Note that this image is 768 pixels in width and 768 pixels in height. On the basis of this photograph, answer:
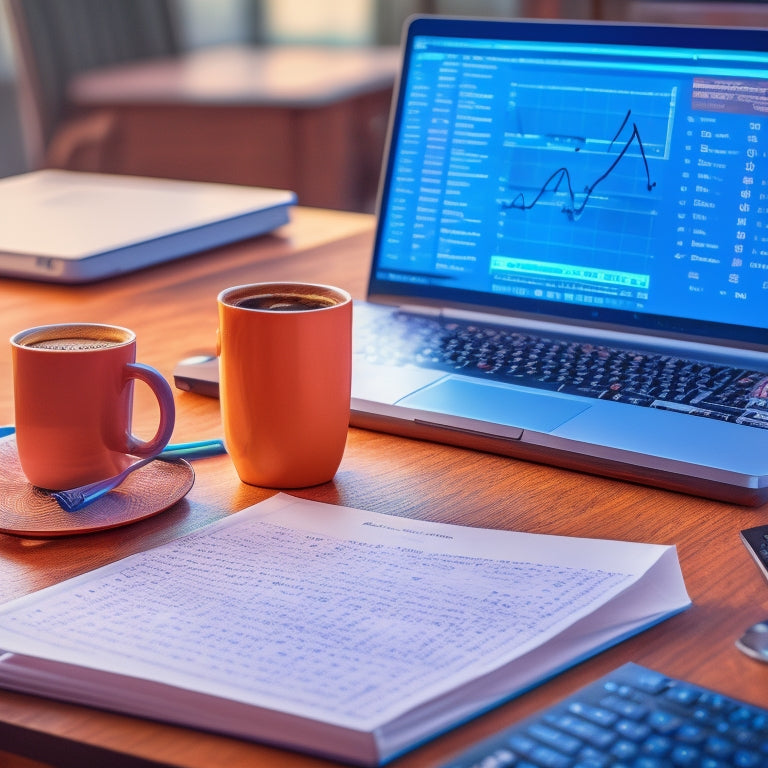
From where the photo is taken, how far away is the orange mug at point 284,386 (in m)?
0.74

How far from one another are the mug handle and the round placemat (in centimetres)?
3

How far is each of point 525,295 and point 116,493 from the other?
1.42 ft

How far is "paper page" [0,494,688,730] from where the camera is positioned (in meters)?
0.53

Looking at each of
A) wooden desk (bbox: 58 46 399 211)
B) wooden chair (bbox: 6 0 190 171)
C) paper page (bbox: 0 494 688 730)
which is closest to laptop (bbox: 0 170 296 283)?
paper page (bbox: 0 494 688 730)

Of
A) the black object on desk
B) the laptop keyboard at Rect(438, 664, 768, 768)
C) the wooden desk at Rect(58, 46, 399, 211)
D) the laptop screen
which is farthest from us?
the wooden desk at Rect(58, 46, 399, 211)

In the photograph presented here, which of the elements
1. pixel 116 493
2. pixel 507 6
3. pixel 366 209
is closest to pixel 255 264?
pixel 116 493

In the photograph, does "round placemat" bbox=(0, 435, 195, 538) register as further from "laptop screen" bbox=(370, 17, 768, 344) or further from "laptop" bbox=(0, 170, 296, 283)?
"laptop" bbox=(0, 170, 296, 283)

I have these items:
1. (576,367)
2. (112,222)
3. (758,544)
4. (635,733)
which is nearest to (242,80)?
(112,222)

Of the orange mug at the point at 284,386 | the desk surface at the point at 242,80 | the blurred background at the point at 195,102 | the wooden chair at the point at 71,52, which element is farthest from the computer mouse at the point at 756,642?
the wooden chair at the point at 71,52

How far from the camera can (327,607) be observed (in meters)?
0.59

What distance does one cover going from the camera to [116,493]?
75cm

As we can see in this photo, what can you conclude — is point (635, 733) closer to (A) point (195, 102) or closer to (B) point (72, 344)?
(B) point (72, 344)

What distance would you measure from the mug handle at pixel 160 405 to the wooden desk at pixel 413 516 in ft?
0.14

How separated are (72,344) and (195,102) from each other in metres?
1.99
